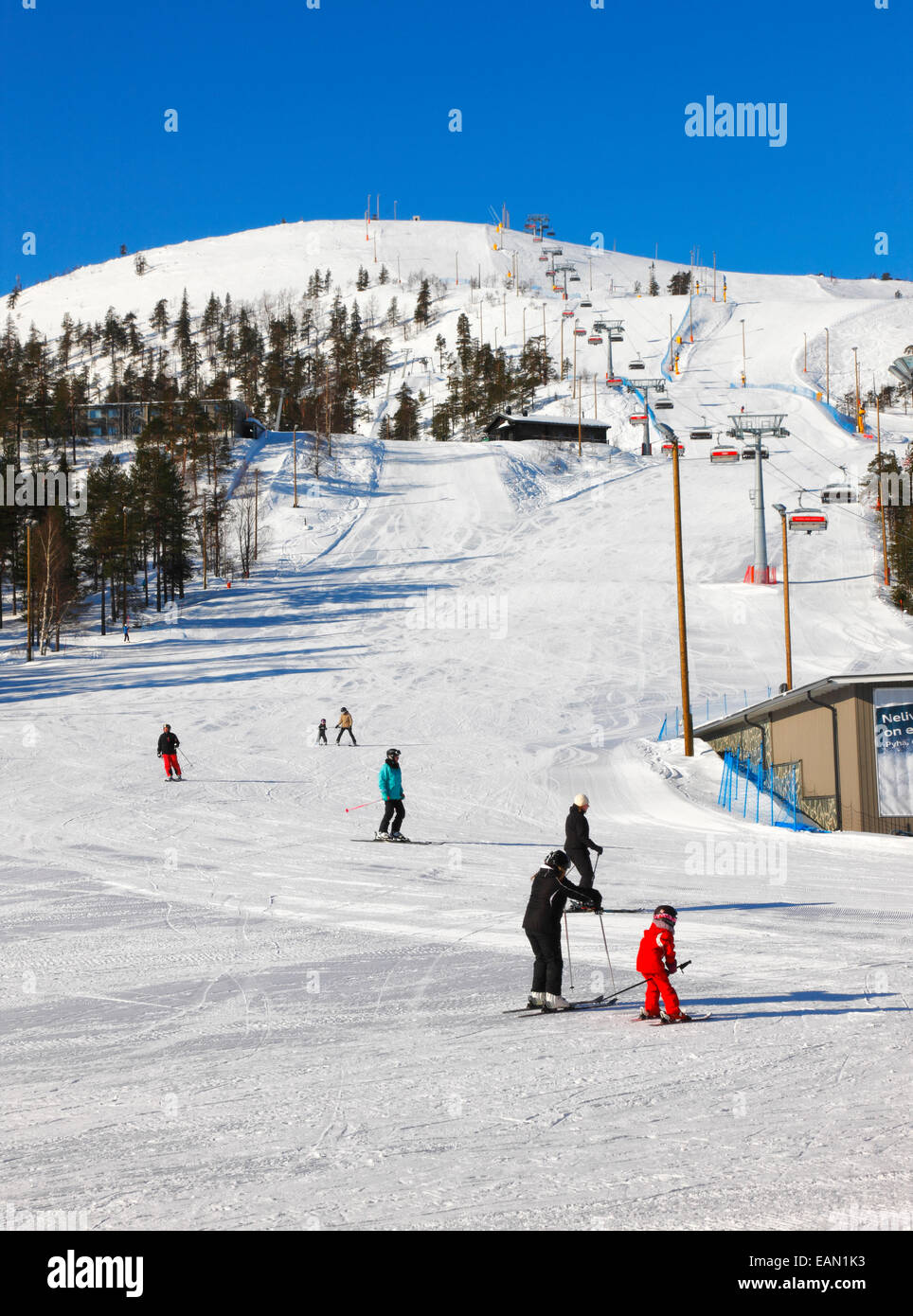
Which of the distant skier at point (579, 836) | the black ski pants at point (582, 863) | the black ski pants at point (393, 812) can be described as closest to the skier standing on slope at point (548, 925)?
the black ski pants at point (582, 863)

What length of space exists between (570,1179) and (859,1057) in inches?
98.6

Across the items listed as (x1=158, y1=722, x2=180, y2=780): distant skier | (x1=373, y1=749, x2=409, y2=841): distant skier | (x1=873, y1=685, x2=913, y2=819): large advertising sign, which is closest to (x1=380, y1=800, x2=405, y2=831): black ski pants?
(x1=373, y1=749, x2=409, y2=841): distant skier

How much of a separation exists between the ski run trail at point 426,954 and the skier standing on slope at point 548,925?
9.1 inches

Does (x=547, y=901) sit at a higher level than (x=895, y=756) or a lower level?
higher

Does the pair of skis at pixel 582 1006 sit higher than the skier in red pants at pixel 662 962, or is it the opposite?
the skier in red pants at pixel 662 962

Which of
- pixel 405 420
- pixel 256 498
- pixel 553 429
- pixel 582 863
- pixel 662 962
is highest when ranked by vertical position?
pixel 405 420

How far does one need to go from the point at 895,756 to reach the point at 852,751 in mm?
727

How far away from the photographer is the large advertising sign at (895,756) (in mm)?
18734

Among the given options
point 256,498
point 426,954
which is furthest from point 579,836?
point 256,498

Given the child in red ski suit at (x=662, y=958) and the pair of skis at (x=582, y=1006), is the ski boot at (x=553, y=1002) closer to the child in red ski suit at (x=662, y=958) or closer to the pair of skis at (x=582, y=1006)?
the pair of skis at (x=582, y=1006)

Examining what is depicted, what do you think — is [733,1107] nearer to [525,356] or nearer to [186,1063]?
[186,1063]

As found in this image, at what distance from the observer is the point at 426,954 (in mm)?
9867

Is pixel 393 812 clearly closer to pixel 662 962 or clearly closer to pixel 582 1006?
pixel 582 1006

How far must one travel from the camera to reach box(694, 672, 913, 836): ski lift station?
18734mm
